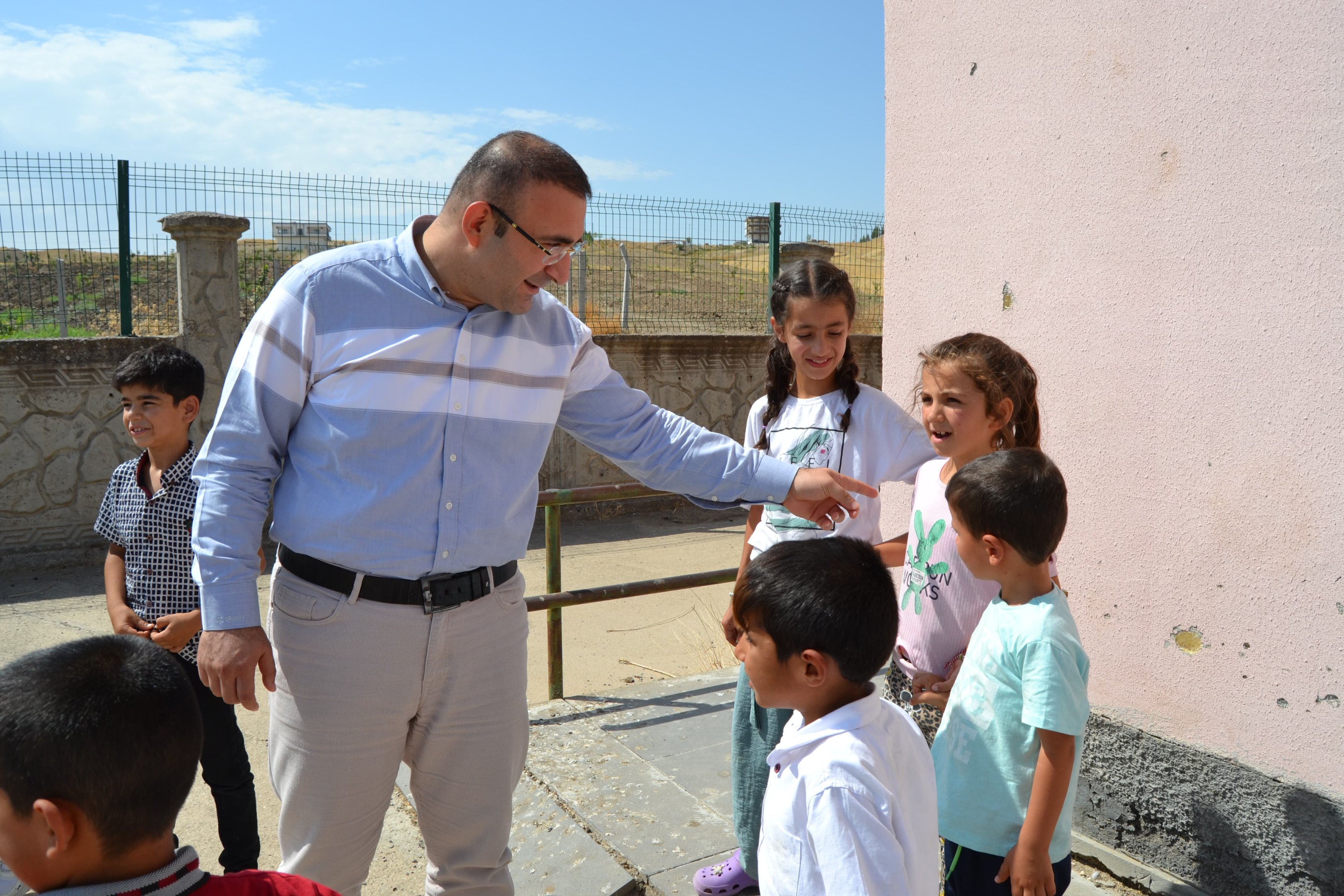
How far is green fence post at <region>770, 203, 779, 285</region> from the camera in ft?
32.9

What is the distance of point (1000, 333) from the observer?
10.3 ft

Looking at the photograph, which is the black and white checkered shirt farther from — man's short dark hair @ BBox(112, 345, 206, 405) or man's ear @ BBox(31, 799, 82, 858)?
man's ear @ BBox(31, 799, 82, 858)

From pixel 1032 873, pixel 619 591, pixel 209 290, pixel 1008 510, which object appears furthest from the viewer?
pixel 209 290

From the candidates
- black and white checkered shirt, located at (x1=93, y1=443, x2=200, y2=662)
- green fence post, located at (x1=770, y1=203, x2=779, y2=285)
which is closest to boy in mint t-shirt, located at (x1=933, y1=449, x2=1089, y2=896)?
black and white checkered shirt, located at (x1=93, y1=443, x2=200, y2=662)

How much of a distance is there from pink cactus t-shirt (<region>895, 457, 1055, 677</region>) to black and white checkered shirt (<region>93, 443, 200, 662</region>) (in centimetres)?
193

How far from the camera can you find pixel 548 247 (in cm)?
211

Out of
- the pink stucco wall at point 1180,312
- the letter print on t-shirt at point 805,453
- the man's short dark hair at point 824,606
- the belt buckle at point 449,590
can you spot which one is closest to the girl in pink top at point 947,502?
the letter print on t-shirt at point 805,453

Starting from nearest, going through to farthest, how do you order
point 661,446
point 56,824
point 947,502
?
point 56,824
point 947,502
point 661,446

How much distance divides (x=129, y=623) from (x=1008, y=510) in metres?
2.31

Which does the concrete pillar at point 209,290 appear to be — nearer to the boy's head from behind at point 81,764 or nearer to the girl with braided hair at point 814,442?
the girl with braided hair at point 814,442

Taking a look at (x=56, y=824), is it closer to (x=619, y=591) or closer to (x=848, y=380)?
(x=848, y=380)

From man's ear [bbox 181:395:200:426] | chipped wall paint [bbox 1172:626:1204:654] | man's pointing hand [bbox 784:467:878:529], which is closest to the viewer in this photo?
man's pointing hand [bbox 784:467:878:529]

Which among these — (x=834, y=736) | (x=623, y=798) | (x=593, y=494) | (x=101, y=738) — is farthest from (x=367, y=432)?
(x=593, y=494)

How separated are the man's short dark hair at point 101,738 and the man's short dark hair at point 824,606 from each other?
830 millimetres
